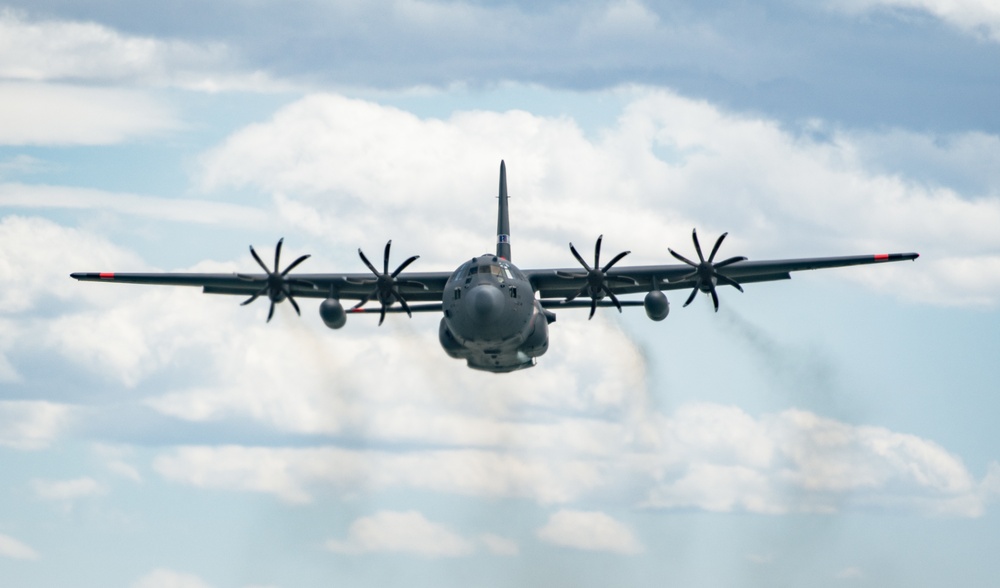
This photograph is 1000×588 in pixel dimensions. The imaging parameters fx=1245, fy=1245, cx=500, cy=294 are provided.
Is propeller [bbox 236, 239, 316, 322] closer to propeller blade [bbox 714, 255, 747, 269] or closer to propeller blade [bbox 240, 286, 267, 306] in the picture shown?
propeller blade [bbox 240, 286, 267, 306]

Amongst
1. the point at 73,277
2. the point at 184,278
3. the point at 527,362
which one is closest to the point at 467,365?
the point at 527,362

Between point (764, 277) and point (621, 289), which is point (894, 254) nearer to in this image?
point (764, 277)

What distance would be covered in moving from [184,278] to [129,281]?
2.33 m

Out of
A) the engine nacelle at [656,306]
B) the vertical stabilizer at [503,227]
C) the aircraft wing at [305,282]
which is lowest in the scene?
the engine nacelle at [656,306]

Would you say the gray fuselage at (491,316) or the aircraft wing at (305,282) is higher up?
the aircraft wing at (305,282)

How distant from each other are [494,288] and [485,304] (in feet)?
3.06

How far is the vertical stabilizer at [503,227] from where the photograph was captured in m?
54.8

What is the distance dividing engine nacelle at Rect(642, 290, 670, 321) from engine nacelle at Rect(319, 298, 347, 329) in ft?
37.0

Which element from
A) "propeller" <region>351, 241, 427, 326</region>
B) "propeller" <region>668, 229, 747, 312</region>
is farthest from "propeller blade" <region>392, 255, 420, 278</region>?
"propeller" <region>668, 229, 747, 312</region>

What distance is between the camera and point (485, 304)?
4262 centimetres

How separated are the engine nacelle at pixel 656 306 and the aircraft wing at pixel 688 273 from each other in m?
2.85

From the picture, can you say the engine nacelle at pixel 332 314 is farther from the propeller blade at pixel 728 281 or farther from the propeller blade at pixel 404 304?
the propeller blade at pixel 728 281

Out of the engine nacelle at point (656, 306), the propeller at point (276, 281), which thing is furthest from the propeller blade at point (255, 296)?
the engine nacelle at point (656, 306)

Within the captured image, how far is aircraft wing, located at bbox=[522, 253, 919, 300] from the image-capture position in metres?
47.9
